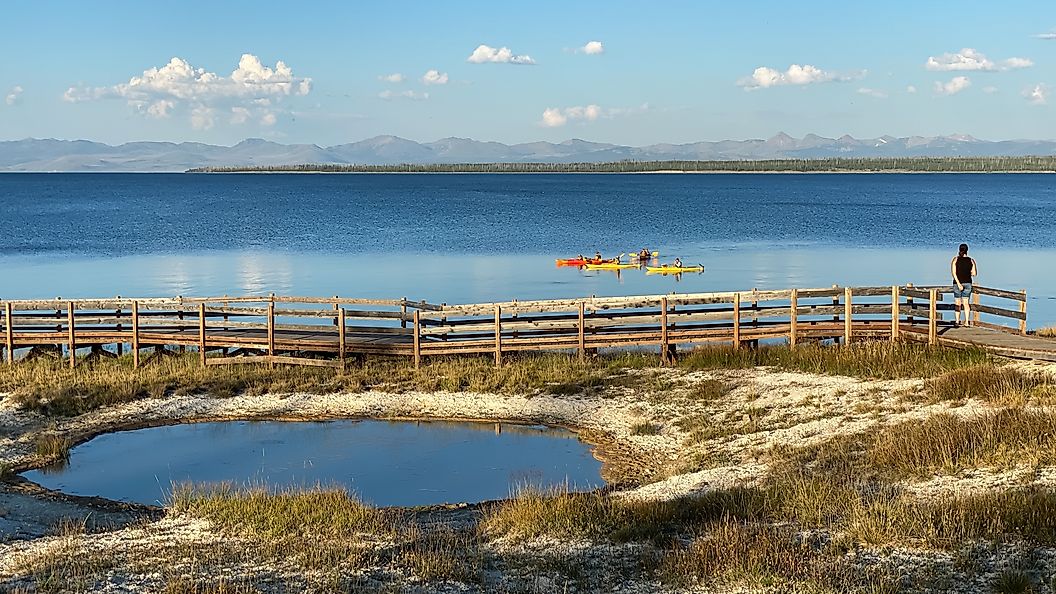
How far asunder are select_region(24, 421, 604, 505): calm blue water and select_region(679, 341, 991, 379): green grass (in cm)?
478

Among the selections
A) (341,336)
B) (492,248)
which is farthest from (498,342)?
(492,248)

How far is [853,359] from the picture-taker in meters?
20.6

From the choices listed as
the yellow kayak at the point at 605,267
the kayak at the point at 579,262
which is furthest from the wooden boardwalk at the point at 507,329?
the kayak at the point at 579,262

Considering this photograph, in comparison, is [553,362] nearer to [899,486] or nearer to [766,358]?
[766,358]

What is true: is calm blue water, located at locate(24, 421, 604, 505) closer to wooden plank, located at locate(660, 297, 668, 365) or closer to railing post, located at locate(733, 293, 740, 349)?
wooden plank, located at locate(660, 297, 668, 365)

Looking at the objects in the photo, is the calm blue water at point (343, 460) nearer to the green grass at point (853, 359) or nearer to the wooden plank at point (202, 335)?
the wooden plank at point (202, 335)

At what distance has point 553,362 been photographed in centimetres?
2278

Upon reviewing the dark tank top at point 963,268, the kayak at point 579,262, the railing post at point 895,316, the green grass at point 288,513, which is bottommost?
the green grass at point 288,513

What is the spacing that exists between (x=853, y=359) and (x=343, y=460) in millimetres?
9562

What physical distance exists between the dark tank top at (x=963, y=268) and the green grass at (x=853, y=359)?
7.30 ft

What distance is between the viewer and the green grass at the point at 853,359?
19422mm

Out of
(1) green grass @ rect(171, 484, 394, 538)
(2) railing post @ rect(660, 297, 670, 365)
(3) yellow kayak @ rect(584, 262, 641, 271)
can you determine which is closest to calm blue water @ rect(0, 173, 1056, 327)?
(3) yellow kayak @ rect(584, 262, 641, 271)

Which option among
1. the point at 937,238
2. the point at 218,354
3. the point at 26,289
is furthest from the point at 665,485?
the point at 937,238

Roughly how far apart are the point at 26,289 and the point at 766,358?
34610 millimetres
